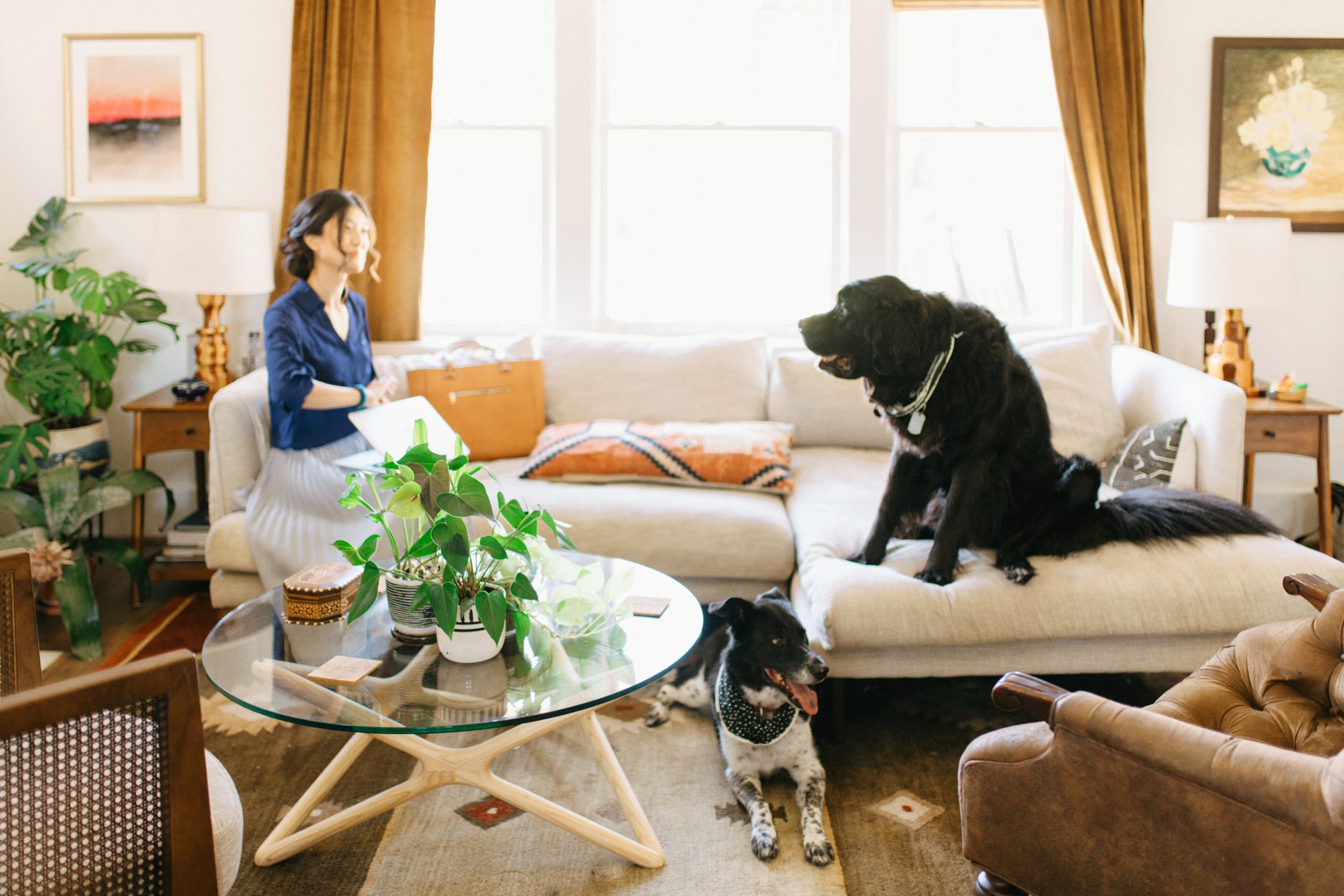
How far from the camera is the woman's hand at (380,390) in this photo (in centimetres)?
293

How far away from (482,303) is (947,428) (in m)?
2.14

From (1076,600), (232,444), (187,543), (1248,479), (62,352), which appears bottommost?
(187,543)

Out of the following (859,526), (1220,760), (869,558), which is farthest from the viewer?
(859,526)

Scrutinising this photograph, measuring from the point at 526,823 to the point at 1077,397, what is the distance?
2077 mm

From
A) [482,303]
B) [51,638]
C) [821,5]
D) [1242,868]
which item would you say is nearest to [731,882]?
[1242,868]

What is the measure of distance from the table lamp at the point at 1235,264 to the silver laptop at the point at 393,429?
2.24m

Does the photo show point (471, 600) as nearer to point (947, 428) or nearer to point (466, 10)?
point (947, 428)

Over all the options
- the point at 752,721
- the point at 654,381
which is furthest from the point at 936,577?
the point at 654,381

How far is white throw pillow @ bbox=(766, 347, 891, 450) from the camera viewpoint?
10.9 ft

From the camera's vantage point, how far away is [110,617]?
10.4 feet

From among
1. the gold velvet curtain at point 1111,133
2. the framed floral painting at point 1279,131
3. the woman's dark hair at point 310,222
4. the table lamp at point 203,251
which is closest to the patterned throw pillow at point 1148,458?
the gold velvet curtain at point 1111,133

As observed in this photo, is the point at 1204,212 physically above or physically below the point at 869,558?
above

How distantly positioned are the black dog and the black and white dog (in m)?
0.44

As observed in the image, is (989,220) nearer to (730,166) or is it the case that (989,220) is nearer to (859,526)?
(730,166)
